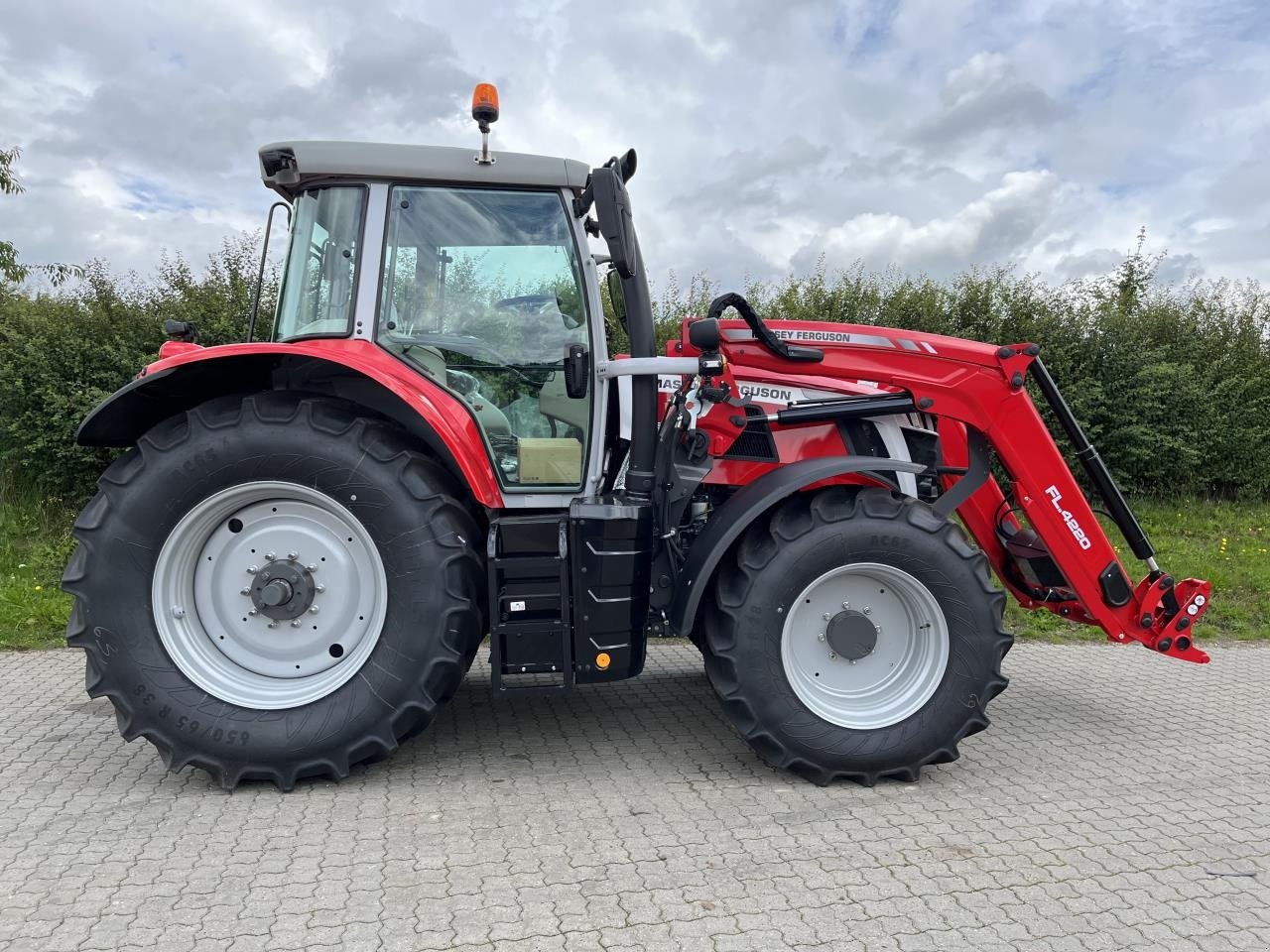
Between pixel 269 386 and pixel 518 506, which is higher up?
pixel 269 386

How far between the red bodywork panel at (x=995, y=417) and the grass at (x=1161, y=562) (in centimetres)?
202

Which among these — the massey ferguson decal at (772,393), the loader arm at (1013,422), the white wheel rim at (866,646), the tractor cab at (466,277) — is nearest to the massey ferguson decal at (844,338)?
the loader arm at (1013,422)

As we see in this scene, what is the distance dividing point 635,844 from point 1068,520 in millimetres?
2216

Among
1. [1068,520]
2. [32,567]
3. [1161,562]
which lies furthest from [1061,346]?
[32,567]

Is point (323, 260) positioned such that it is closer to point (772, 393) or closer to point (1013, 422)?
point (772, 393)

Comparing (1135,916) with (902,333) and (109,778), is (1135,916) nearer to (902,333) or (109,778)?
(902,333)

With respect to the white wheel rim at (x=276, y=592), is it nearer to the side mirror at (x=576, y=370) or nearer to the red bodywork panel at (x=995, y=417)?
the side mirror at (x=576, y=370)

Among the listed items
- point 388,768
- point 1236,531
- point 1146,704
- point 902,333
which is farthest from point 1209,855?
point 1236,531

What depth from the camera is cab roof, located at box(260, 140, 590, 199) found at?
11.3 ft

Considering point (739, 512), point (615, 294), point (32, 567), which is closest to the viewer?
point (739, 512)

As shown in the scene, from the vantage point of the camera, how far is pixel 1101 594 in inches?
148

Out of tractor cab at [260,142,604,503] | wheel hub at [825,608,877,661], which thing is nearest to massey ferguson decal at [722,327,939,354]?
tractor cab at [260,142,604,503]

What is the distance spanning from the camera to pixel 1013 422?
12.2ft

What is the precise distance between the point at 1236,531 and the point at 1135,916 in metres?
7.46
